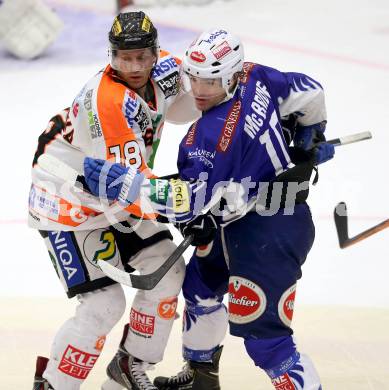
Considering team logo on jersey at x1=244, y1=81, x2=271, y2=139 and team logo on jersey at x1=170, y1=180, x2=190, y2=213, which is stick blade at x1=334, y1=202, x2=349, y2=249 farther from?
team logo on jersey at x1=170, y1=180, x2=190, y2=213

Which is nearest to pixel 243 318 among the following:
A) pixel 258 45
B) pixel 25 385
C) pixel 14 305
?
pixel 25 385

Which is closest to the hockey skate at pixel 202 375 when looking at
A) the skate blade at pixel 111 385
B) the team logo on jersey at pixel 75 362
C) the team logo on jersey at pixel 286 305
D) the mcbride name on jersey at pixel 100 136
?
the skate blade at pixel 111 385

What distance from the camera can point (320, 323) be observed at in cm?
432

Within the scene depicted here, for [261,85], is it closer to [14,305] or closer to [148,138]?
[148,138]

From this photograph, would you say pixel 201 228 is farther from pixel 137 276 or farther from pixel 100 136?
pixel 100 136

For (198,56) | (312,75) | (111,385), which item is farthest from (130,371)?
(312,75)

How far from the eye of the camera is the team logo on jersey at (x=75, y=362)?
3500 mm

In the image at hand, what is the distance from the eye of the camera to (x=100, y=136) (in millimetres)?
3293

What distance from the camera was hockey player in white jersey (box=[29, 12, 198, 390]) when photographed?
10.9ft

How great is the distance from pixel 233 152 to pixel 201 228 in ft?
1.04

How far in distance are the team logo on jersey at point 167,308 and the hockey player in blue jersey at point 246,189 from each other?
28cm

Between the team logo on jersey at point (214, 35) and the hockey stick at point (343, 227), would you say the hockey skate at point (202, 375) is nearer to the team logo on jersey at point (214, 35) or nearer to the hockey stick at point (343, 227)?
the hockey stick at point (343, 227)

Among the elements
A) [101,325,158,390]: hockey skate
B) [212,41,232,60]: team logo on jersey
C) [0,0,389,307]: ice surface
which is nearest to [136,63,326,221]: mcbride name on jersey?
[212,41,232,60]: team logo on jersey

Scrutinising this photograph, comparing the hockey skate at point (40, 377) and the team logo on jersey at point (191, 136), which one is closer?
the team logo on jersey at point (191, 136)
